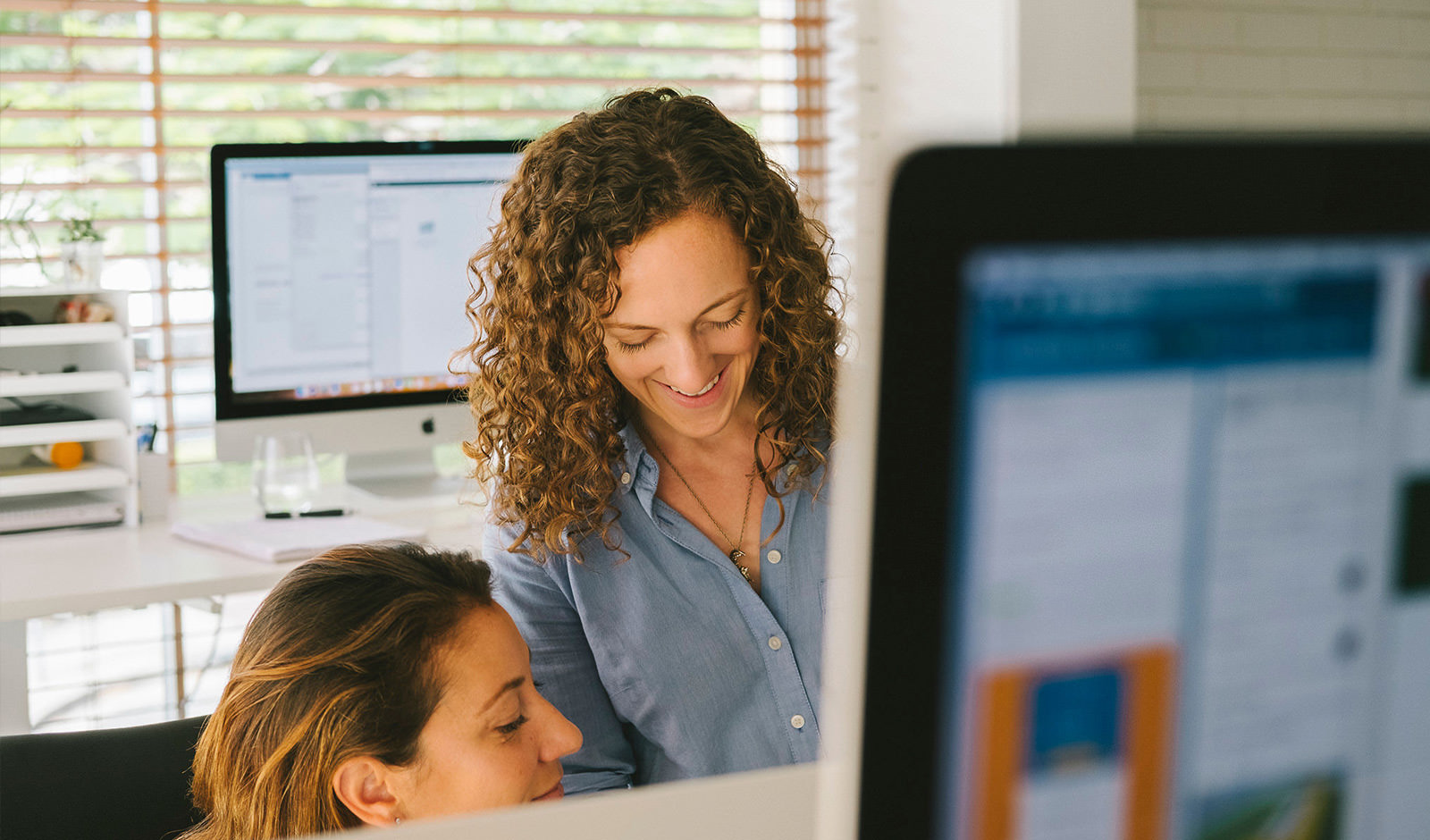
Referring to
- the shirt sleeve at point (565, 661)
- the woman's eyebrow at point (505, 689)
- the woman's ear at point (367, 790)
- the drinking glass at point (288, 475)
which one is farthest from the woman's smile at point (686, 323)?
the drinking glass at point (288, 475)

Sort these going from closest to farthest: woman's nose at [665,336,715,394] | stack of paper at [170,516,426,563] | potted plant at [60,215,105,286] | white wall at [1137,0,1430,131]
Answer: woman's nose at [665,336,715,394], stack of paper at [170,516,426,563], potted plant at [60,215,105,286], white wall at [1137,0,1430,131]

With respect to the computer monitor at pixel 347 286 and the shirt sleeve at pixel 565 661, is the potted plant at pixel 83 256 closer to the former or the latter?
the computer monitor at pixel 347 286

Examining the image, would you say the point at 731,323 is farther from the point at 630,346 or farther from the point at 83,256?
the point at 83,256

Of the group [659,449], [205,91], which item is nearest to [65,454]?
[205,91]

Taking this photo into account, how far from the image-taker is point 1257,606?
342 mm

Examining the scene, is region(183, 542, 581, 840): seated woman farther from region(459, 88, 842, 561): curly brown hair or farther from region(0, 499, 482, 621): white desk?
region(0, 499, 482, 621): white desk

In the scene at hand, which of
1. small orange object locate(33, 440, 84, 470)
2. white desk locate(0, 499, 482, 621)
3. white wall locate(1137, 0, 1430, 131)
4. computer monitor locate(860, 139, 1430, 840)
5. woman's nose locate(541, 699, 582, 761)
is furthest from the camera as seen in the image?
white wall locate(1137, 0, 1430, 131)

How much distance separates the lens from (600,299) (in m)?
1.22

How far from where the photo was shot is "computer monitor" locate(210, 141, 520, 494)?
2.09 m

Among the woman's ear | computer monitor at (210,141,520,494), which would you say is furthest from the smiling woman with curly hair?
computer monitor at (210,141,520,494)

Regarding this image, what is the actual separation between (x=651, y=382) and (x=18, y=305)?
4.38 ft

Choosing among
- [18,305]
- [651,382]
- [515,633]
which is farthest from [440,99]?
[515,633]

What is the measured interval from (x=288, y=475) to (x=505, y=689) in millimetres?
1159

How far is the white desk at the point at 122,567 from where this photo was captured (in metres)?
1.66
